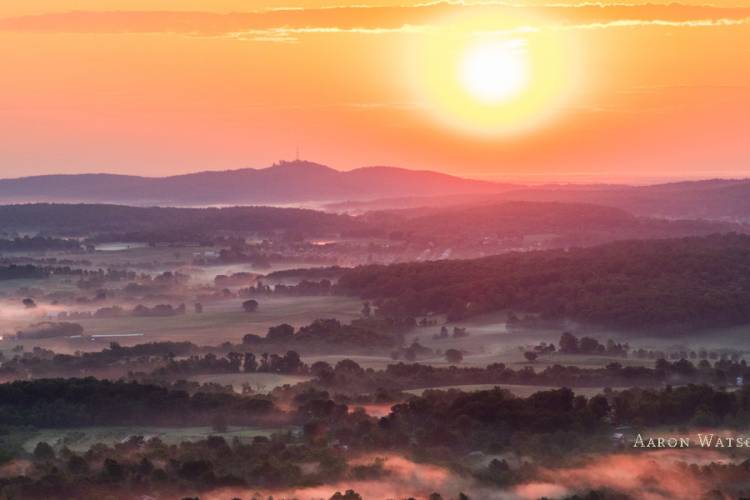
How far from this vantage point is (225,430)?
40.6m

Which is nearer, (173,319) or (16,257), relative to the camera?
(173,319)

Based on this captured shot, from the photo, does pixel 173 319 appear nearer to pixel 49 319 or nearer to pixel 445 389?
pixel 49 319

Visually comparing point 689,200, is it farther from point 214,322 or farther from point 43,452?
point 43,452

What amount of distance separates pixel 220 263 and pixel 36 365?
5635 centimetres

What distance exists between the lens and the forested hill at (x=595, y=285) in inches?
2702

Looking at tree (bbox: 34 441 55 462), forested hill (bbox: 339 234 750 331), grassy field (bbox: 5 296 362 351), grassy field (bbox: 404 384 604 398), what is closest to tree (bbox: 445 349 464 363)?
forested hill (bbox: 339 234 750 331)

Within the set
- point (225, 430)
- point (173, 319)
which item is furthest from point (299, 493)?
point (173, 319)

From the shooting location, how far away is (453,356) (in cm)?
6122

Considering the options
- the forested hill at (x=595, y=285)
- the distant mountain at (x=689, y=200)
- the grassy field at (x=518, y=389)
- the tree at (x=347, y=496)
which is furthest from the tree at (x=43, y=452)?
the distant mountain at (x=689, y=200)

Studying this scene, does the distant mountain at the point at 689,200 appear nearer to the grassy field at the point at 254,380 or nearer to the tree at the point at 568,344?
the tree at the point at 568,344

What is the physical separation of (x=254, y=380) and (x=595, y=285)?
25399mm

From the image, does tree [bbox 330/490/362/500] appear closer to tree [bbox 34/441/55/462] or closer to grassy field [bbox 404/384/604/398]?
tree [bbox 34/441/55/462]

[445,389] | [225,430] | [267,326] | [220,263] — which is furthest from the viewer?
[220,263]

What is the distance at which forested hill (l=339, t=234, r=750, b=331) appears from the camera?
225 ft
